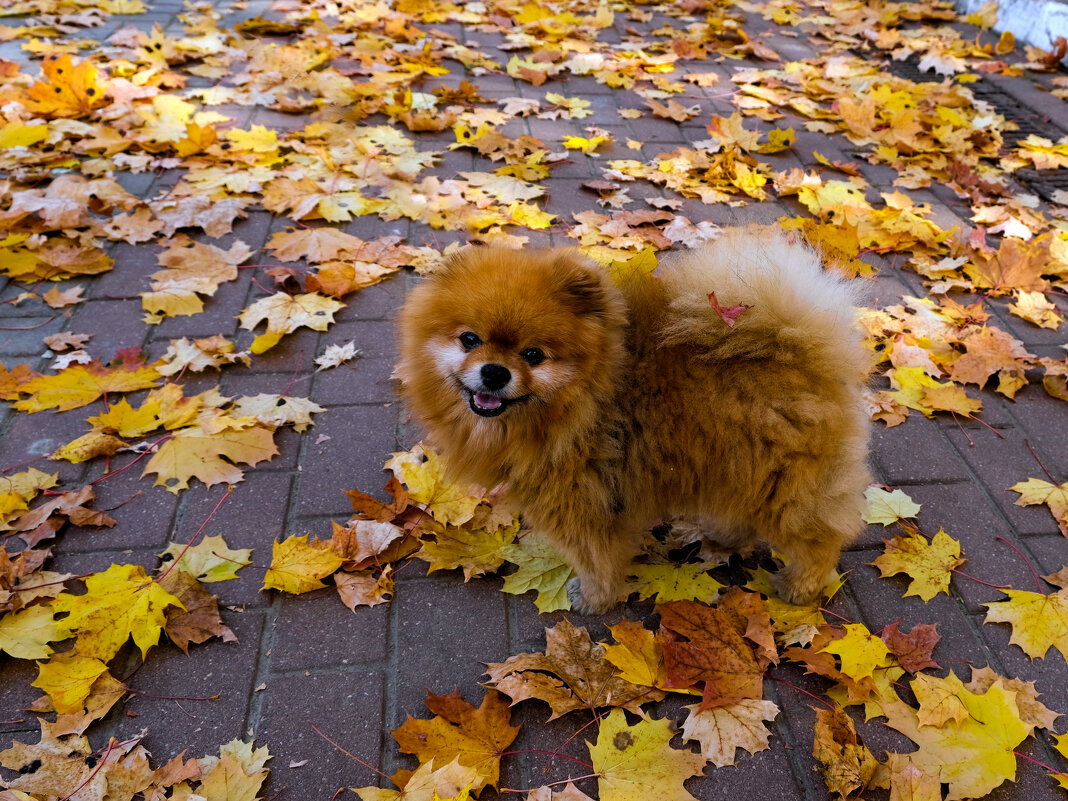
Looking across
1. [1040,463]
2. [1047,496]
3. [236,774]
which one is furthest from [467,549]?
[1040,463]

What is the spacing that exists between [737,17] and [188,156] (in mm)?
5794

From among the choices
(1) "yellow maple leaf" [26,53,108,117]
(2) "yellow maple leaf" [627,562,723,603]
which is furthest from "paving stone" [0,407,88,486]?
(1) "yellow maple leaf" [26,53,108,117]

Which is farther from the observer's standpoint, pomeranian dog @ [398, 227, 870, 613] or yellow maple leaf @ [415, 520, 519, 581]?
yellow maple leaf @ [415, 520, 519, 581]

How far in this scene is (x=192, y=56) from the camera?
5.81m

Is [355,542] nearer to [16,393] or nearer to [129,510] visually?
[129,510]

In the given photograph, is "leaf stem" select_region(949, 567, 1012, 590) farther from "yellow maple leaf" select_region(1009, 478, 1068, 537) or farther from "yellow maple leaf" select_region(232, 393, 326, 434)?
"yellow maple leaf" select_region(232, 393, 326, 434)

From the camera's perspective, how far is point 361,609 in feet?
8.37

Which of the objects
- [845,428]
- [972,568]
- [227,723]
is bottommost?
[227,723]

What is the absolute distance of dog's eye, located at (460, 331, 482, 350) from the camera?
85.4 inches

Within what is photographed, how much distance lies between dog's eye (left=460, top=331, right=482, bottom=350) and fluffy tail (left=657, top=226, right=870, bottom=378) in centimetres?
61

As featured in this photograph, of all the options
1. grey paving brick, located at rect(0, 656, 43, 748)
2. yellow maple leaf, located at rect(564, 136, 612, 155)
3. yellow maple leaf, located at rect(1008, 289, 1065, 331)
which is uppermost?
yellow maple leaf, located at rect(564, 136, 612, 155)

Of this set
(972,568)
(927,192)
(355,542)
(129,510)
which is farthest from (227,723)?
(927,192)

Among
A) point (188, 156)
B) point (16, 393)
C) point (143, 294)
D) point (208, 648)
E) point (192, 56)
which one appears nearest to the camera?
point (208, 648)

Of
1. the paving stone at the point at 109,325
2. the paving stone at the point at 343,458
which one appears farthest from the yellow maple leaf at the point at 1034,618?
the paving stone at the point at 109,325
